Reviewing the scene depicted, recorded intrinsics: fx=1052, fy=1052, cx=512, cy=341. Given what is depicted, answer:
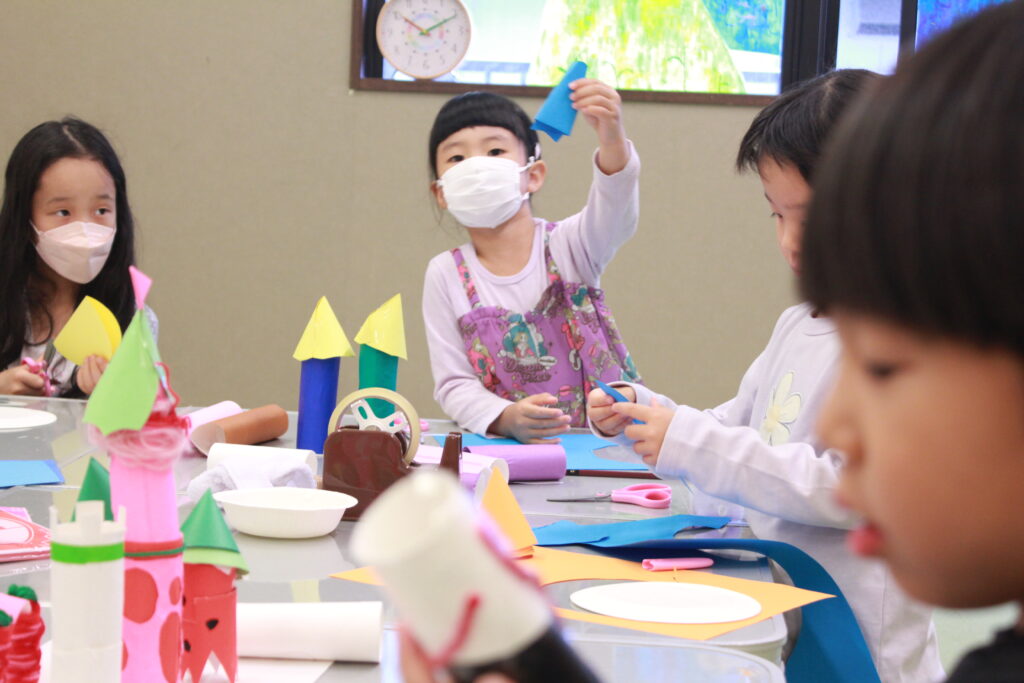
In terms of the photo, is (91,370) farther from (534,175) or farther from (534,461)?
(534,175)

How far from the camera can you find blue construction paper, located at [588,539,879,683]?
0.87m

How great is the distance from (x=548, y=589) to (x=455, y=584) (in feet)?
1.82

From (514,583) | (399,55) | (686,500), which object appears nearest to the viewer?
(514,583)

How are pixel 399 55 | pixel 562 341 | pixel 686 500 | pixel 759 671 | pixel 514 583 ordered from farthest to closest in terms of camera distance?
pixel 399 55 < pixel 562 341 < pixel 686 500 < pixel 759 671 < pixel 514 583

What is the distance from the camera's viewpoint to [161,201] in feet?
10.3

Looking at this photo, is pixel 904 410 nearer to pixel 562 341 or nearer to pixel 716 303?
pixel 562 341

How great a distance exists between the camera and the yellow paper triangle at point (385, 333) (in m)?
1.35

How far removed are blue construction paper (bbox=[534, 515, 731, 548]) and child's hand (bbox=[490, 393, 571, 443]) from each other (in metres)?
0.45

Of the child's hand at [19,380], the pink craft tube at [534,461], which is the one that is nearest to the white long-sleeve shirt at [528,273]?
the pink craft tube at [534,461]

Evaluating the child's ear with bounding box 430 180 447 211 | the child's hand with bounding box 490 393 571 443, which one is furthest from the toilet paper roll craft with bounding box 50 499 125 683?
the child's ear with bounding box 430 180 447 211

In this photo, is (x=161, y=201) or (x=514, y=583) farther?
(x=161, y=201)

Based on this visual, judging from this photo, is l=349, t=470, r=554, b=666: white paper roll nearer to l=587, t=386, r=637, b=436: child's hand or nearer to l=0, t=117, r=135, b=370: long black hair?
l=587, t=386, r=637, b=436: child's hand

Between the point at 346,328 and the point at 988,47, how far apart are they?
291 centimetres

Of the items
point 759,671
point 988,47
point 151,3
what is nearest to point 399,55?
point 151,3
